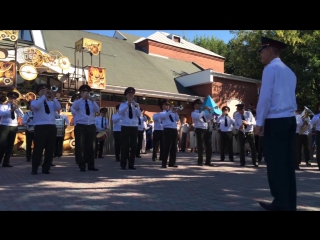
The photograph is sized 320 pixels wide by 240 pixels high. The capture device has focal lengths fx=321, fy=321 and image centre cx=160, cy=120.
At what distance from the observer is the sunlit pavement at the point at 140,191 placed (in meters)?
4.51

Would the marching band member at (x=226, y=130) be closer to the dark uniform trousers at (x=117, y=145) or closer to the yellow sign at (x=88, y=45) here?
the dark uniform trousers at (x=117, y=145)

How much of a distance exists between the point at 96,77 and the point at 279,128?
14349mm

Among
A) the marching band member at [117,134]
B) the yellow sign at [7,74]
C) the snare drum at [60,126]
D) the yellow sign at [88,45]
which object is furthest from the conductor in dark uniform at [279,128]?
the yellow sign at [88,45]

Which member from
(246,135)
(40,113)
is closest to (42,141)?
(40,113)

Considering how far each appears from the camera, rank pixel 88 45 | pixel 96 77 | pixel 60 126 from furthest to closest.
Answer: pixel 96 77
pixel 88 45
pixel 60 126

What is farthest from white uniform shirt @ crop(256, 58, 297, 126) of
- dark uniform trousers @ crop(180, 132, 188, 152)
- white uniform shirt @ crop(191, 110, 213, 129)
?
dark uniform trousers @ crop(180, 132, 188, 152)

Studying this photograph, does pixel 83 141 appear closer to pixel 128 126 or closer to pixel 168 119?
pixel 128 126

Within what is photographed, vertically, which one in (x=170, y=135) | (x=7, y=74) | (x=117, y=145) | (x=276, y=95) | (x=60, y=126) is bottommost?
Answer: (x=117, y=145)

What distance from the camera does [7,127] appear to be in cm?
955

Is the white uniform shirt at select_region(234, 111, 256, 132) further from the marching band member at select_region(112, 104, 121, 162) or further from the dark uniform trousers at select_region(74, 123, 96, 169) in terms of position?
the dark uniform trousers at select_region(74, 123, 96, 169)

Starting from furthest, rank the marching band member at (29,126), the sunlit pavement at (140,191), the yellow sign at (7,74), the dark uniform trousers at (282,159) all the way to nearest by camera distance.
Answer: the yellow sign at (7,74), the marching band member at (29,126), the sunlit pavement at (140,191), the dark uniform trousers at (282,159)

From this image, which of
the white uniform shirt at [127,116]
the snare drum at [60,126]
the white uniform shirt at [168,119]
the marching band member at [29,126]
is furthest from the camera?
the snare drum at [60,126]
